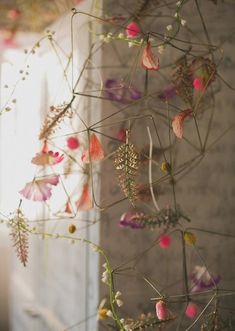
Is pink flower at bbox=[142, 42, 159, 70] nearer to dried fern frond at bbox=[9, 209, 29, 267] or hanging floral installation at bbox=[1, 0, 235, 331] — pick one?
hanging floral installation at bbox=[1, 0, 235, 331]

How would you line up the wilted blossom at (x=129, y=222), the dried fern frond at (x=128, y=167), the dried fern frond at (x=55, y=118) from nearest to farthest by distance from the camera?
the dried fern frond at (x=128, y=167) < the dried fern frond at (x=55, y=118) < the wilted blossom at (x=129, y=222)

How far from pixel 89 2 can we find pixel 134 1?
0.38 ft

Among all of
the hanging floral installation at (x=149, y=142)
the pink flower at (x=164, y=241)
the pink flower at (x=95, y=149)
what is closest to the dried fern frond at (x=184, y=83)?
the hanging floral installation at (x=149, y=142)

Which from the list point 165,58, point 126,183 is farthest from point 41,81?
point 126,183

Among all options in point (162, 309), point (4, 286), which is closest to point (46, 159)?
point (162, 309)

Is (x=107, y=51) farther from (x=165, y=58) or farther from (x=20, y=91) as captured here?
(x=20, y=91)

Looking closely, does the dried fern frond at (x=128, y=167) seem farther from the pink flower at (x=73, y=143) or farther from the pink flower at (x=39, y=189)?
the pink flower at (x=73, y=143)

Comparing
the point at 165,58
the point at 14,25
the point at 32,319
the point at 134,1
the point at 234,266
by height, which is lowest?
the point at 32,319

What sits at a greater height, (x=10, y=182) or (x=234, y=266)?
(x=10, y=182)

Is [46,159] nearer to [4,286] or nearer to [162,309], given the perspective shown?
[162,309]

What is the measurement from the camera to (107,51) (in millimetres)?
958

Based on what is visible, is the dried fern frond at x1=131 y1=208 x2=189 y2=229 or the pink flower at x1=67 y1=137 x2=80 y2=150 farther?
the pink flower at x1=67 y1=137 x2=80 y2=150

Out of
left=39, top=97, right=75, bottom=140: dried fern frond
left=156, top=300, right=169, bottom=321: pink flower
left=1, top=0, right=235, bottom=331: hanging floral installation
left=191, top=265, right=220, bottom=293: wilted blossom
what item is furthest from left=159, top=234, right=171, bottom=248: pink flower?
left=39, top=97, right=75, bottom=140: dried fern frond

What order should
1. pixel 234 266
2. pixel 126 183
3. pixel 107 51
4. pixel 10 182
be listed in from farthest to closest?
pixel 10 182 → pixel 234 266 → pixel 107 51 → pixel 126 183
